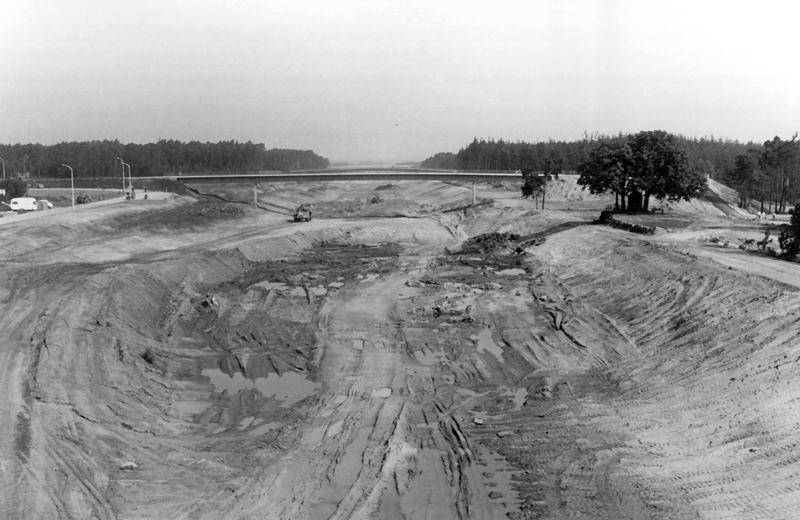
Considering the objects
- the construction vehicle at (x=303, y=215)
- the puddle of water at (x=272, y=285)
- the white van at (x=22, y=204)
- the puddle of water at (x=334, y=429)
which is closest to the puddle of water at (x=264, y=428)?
the puddle of water at (x=334, y=429)

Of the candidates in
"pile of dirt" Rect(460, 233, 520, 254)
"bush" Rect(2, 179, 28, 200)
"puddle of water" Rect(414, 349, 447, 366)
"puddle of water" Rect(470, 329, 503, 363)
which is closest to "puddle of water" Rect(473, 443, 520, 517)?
"puddle of water" Rect(414, 349, 447, 366)

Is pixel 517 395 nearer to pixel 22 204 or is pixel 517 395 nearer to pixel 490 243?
pixel 490 243

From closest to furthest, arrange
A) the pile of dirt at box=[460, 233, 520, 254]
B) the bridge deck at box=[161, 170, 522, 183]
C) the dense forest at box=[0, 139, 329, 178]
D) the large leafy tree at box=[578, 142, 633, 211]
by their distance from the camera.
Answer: the large leafy tree at box=[578, 142, 633, 211]
the pile of dirt at box=[460, 233, 520, 254]
the bridge deck at box=[161, 170, 522, 183]
the dense forest at box=[0, 139, 329, 178]

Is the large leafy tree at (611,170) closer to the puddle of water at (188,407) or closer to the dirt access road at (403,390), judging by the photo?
the dirt access road at (403,390)

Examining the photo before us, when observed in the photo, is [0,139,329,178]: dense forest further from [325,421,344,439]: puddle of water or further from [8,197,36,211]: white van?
[325,421,344,439]: puddle of water

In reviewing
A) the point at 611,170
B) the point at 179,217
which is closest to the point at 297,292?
the point at 611,170

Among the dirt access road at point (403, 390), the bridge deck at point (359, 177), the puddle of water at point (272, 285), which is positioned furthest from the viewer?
the bridge deck at point (359, 177)

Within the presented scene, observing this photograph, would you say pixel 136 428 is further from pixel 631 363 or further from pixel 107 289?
pixel 631 363
